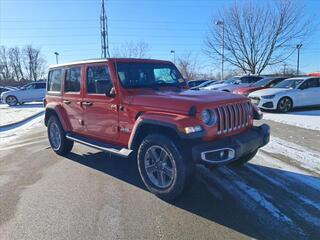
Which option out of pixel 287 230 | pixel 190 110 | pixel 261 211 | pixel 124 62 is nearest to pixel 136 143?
pixel 190 110

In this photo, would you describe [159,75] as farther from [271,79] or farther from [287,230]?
[271,79]

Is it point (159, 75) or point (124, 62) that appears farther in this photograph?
point (159, 75)

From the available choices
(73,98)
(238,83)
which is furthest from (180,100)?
(238,83)

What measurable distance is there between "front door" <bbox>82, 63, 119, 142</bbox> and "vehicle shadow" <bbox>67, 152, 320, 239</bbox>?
743 mm

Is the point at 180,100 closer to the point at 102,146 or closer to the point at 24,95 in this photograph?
the point at 102,146

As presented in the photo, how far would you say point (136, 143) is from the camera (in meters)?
4.47

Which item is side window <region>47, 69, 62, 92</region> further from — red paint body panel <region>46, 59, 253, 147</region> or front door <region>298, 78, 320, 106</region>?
front door <region>298, 78, 320, 106</region>

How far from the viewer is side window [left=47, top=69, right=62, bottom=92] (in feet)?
21.1

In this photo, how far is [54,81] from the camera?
6676mm

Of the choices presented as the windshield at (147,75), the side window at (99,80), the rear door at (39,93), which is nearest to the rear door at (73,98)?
the side window at (99,80)

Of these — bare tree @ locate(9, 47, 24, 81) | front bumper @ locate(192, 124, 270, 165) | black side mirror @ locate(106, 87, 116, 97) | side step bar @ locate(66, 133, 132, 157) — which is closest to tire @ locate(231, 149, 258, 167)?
front bumper @ locate(192, 124, 270, 165)

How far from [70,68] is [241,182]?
3.85 m

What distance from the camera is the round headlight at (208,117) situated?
3848 mm

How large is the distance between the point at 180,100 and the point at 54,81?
380 cm
